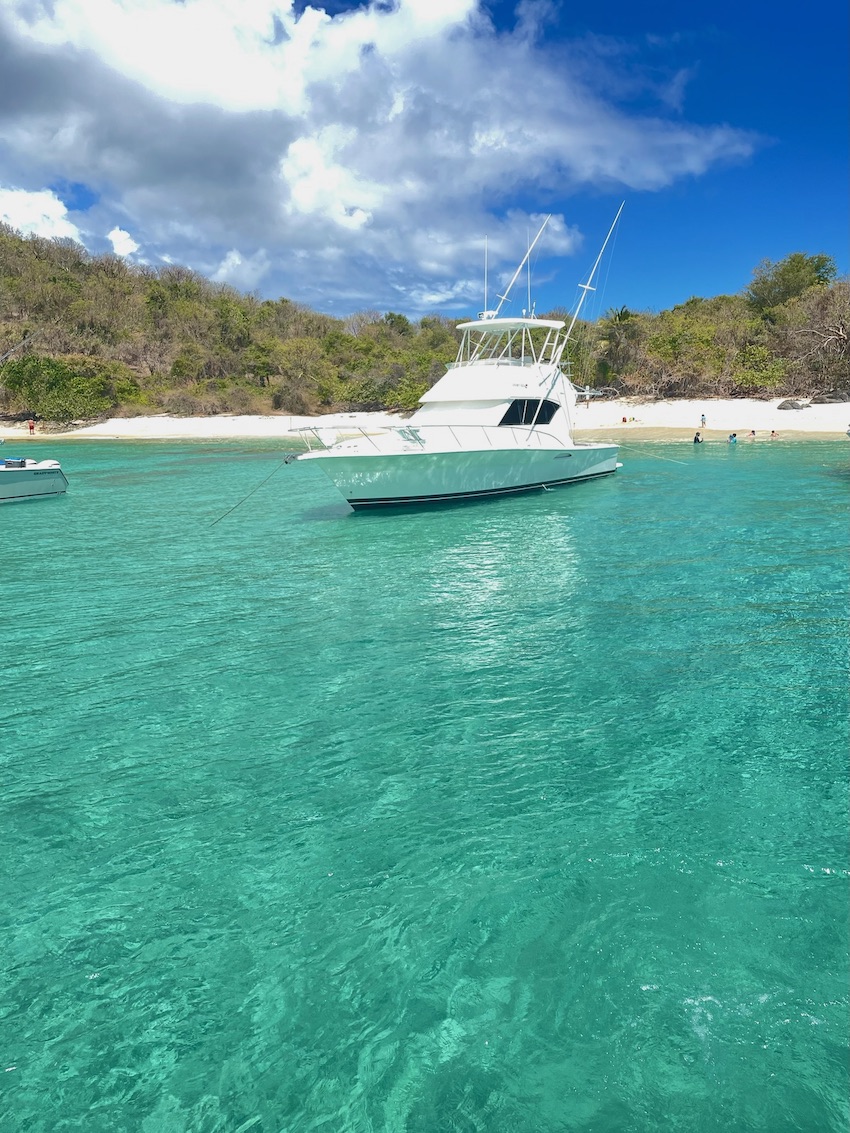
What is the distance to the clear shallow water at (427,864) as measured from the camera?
9.37 ft

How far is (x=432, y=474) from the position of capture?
16688mm

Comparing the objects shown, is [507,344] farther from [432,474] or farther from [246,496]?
[246,496]

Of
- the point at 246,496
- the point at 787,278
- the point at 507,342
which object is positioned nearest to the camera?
the point at 507,342

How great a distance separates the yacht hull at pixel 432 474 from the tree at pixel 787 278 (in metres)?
45.5

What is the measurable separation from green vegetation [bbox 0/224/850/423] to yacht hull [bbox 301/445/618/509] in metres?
30.9

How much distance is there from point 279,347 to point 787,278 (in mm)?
42935

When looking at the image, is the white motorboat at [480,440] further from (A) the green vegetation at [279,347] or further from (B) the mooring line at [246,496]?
(A) the green vegetation at [279,347]

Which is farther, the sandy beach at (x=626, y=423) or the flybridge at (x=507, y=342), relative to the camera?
the sandy beach at (x=626, y=423)

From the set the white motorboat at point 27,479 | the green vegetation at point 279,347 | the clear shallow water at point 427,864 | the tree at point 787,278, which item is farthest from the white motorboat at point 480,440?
the tree at point 787,278

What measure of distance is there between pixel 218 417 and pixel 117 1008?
5545 centimetres

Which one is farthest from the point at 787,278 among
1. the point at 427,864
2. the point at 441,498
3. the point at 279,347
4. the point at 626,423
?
the point at 427,864

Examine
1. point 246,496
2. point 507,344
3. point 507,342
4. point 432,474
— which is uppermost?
point 507,342

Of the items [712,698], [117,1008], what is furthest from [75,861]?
[712,698]

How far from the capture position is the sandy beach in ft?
130
